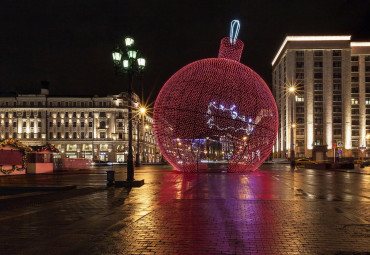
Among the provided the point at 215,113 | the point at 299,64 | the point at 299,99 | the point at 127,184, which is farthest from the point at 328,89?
Result: the point at 127,184

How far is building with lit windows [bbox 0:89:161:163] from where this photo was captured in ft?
333

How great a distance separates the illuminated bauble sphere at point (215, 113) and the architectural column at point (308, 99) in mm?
70319

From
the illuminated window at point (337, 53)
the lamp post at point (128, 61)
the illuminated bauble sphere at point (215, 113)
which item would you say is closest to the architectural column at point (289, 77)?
the illuminated window at point (337, 53)

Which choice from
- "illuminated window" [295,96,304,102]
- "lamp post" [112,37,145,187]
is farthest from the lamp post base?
"illuminated window" [295,96,304,102]

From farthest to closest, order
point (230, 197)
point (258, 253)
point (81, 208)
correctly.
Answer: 1. point (230, 197)
2. point (81, 208)
3. point (258, 253)

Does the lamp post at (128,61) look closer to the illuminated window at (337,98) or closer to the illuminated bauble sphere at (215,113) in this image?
the illuminated bauble sphere at (215,113)

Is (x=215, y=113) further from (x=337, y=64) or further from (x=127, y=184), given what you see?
(x=337, y=64)

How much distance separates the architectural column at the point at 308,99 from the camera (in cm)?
9606

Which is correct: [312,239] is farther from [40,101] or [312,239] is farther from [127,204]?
[40,101]

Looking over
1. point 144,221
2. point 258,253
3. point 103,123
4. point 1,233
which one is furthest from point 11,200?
point 103,123

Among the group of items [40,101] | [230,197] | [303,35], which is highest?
[303,35]

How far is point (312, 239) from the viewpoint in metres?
7.12

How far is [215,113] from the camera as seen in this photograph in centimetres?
2762

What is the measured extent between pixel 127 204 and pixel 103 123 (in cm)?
9353
